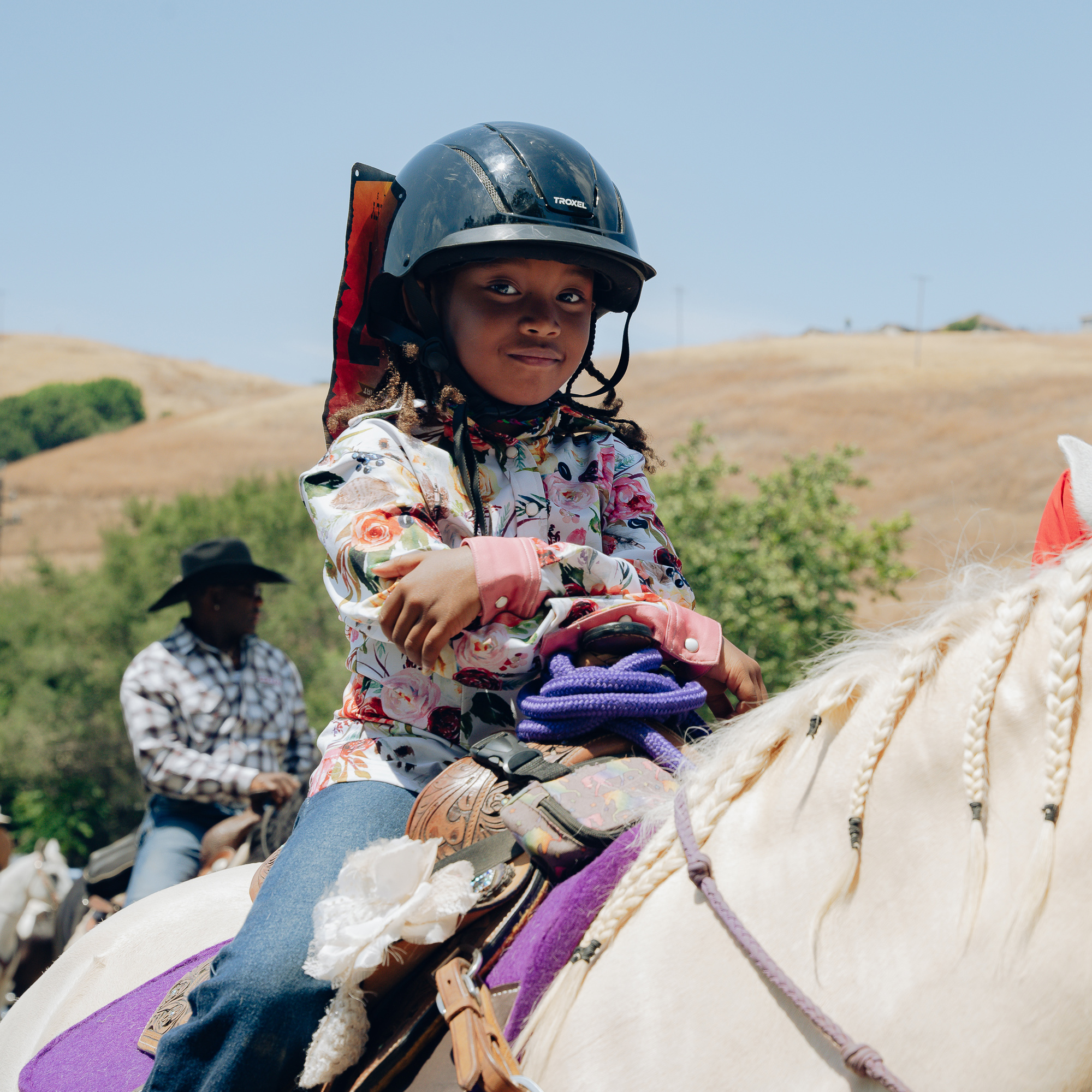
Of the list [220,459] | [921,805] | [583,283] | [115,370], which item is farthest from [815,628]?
[115,370]

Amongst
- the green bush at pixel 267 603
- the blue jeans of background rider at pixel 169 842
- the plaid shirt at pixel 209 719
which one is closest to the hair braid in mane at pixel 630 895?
the blue jeans of background rider at pixel 169 842

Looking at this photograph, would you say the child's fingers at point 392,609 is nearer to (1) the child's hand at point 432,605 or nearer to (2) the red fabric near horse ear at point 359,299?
(1) the child's hand at point 432,605

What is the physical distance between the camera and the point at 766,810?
4.55ft

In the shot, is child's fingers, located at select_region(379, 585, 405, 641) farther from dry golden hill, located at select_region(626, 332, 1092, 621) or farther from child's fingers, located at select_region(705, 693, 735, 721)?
dry golden hill, located at select_region(626, 332, 1092, 621)

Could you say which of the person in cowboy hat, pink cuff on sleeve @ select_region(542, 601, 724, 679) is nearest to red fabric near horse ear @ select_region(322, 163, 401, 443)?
pink cuff on sleeve @ select_region(542, 601, 724, 679)

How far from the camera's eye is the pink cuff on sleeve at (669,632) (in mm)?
1866

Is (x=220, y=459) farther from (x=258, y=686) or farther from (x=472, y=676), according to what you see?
(x=472, y=676)

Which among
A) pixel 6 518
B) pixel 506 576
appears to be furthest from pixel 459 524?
pixel 6 518

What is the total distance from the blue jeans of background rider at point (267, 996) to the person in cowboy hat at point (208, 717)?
3.96m

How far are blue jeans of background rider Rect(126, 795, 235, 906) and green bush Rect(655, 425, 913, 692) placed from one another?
8898 millimetres

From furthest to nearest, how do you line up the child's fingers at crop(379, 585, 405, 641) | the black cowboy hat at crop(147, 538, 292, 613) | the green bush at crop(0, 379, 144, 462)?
the green bush at crop(0, 379, 144, 462) < the black cowboy hat at crop(147, 538, 292, 613) < the child's fingers at crop(379, 585, 405, 641)

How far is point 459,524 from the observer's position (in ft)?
7.02

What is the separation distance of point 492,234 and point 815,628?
41.8 ft

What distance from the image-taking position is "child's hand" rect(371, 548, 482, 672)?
69.1 inches
